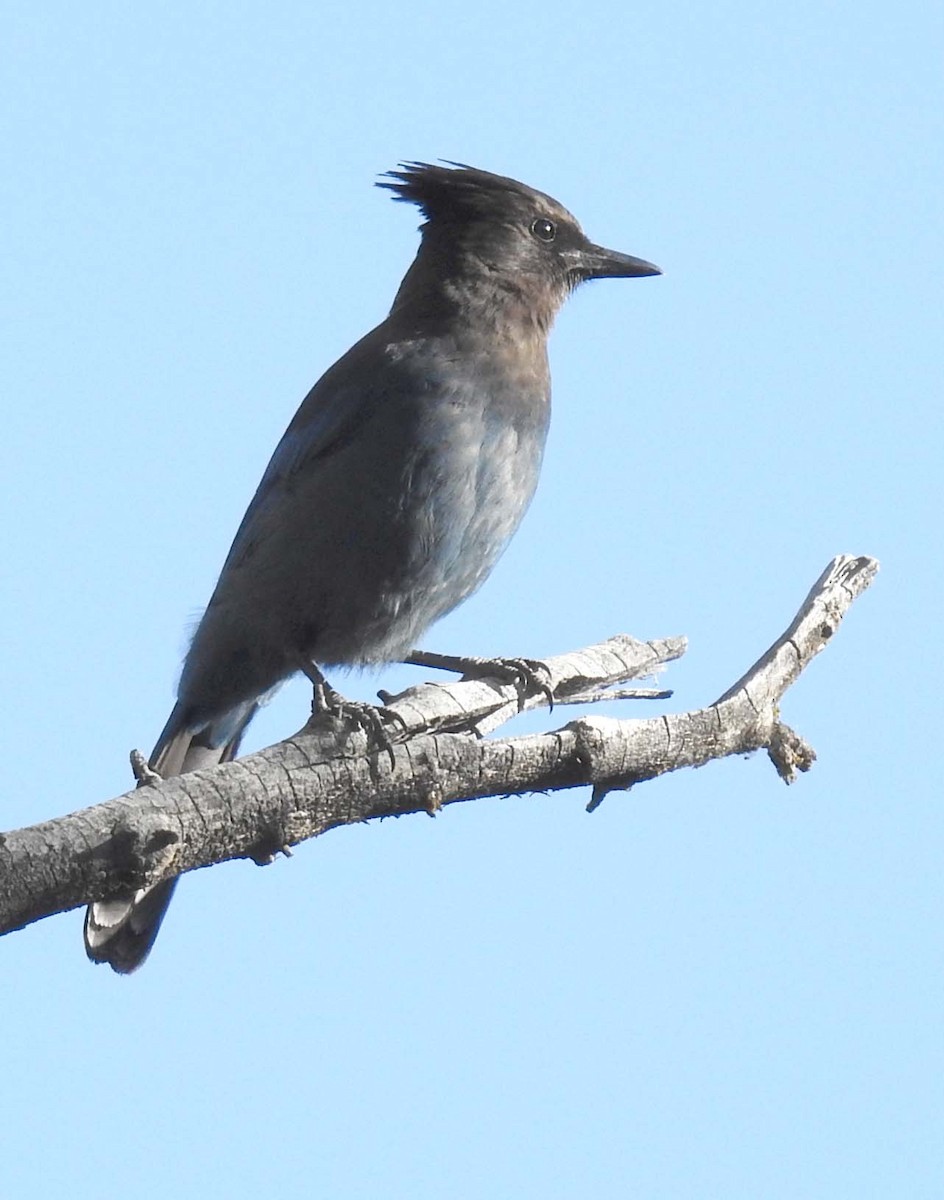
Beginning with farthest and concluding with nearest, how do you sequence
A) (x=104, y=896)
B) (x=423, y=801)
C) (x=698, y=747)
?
(x=698, y=747), (x=423, y=801), (x=104, y=896)

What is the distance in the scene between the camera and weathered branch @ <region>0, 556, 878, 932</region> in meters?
3.64

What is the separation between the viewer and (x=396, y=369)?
5.95m

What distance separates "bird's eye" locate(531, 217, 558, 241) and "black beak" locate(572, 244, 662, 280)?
0.13 metres

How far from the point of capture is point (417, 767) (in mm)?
4414

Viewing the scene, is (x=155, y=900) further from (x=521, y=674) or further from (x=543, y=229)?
(x=543, y=229)

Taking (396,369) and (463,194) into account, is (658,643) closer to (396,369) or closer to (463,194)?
(396,369)

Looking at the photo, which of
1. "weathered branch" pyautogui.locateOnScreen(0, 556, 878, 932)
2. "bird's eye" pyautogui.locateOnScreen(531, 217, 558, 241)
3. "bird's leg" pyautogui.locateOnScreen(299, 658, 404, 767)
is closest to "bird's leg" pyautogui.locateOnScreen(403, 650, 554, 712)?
"weathered branch" pyautogui.locateOnScreen(0, 556, 878, 932)

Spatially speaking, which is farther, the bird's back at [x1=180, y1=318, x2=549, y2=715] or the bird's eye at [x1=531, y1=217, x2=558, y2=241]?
the bird's eye at [x1=531, y1=217, x2=558, y2=241]

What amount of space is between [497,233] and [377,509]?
1.51 meters

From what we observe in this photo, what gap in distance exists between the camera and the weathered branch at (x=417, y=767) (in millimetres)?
3637

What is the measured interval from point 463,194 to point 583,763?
291 centimetres

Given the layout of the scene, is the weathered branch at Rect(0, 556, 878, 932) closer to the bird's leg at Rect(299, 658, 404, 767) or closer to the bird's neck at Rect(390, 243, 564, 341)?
the bird's leg at Rect(299, 658, 404, 767)

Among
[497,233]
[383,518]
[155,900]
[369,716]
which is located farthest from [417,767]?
[497,233]

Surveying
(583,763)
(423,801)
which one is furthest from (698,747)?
(423,801)
